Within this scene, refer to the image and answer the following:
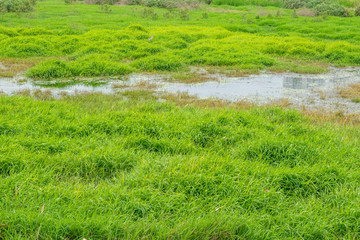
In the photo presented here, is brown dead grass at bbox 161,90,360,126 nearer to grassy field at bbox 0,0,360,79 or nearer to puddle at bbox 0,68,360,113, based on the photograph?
puddle at bbox 0,68,360,113

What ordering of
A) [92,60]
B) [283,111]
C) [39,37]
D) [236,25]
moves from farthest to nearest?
[236,25]
[39,37]
[92,60]
[283,111]

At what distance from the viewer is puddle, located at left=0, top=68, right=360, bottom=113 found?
8586 millimetres

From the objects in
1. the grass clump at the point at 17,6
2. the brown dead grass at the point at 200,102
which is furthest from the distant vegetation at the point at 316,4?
the grass clump at the point at 17,6

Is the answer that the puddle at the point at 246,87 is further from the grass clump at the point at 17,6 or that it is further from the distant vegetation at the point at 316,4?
the distant vegetation at the point at 316,4

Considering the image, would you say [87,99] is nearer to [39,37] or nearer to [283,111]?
[283,111]

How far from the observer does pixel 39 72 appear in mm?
10016

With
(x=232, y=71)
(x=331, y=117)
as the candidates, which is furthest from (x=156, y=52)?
(x=331, y=117)

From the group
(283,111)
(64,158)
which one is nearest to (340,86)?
(283,111)

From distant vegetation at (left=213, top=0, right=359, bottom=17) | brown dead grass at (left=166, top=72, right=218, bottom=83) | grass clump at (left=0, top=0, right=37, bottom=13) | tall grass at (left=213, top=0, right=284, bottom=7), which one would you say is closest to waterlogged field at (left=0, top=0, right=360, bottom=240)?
brown dead grass at (left=166, top=72, right=218, bottom=83)

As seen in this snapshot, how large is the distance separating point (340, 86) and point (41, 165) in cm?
904

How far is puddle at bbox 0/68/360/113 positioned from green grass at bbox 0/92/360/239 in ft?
7.55

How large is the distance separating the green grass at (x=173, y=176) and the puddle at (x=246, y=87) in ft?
7.55

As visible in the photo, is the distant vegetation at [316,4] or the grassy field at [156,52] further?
the distant vegetation at [316,4]

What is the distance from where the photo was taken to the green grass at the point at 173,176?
323 cm
